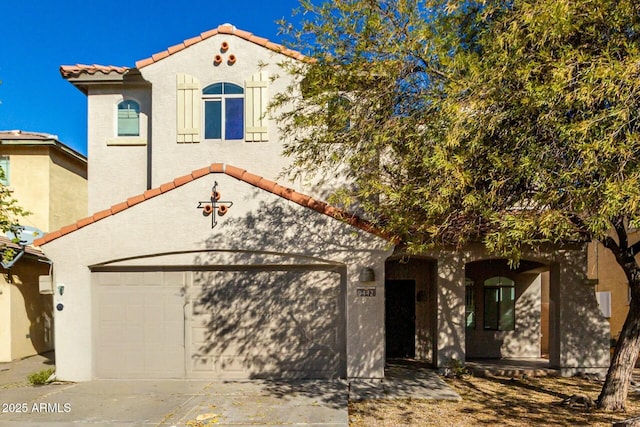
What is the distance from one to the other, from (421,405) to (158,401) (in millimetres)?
4869

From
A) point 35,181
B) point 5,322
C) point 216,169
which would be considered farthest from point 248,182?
point 35,181

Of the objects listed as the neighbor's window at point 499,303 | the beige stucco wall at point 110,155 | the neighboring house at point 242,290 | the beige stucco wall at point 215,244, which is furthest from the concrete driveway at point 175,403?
the neighbor's window at point 499,303

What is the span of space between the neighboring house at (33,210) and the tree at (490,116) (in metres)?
9.80

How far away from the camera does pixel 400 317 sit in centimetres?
1309

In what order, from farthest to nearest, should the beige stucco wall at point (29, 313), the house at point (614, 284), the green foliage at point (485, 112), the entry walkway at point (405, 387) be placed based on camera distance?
the house at point (614, 284), the beige stucco wall at point (29, 313), the entry walkway at point (405, 387), the green foliage at point (485, 112)

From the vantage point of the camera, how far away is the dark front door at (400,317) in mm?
12891

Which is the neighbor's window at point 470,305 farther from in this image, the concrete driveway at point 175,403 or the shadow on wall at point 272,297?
the concrete driveway at point 175,403

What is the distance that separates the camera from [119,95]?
12.4 metres

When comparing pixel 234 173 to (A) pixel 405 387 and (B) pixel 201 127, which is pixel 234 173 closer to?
(B) pixel 201 127

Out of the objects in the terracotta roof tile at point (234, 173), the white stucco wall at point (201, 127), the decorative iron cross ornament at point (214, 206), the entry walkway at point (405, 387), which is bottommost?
the entry walkway at point (405, 387)

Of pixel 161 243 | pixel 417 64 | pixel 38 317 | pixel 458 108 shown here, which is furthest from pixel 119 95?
pixel 458 108

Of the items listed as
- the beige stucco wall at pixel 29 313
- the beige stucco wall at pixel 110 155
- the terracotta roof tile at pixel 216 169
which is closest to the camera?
the terracotta roof tile at pixel 216 169

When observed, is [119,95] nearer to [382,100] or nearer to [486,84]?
[382,100]

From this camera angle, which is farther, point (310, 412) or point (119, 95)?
point (119, 95)
